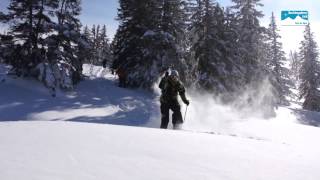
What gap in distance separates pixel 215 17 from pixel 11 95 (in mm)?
18761

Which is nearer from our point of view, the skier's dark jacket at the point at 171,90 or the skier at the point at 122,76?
the skier's dark jacket at the point at 171,90

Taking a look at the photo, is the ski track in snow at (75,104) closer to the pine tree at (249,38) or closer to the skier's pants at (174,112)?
the skier's pants at (174,112)

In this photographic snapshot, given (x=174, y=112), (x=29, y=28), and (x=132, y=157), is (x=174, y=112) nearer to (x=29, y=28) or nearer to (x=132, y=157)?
(x=132, y=157)

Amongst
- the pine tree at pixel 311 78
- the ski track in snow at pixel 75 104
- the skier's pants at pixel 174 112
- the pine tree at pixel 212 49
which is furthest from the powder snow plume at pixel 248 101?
the pine tree at pixel 311 78

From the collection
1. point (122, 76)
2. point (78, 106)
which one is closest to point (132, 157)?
point (78, 106)

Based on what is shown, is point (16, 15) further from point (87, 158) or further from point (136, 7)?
point (87, 158)

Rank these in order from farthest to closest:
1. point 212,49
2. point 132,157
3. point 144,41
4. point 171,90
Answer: point 212,49 → point 144,41 → point 171,90 → point 132,157

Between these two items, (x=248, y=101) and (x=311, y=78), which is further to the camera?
(x=311, y=78)

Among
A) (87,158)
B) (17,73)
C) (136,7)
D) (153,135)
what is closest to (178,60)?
(136,7)

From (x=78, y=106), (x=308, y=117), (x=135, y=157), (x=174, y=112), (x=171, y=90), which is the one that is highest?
(x=171, y=90)

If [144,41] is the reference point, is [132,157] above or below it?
below

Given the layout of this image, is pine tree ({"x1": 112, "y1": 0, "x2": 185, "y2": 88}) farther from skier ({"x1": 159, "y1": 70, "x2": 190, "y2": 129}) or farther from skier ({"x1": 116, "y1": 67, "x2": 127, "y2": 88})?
→ skier ({"x1": 159, "y1": 70, "x2": 190, "y2": 129})

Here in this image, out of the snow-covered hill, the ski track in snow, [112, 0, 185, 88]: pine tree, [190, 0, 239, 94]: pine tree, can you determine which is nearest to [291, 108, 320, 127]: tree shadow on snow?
[190, 0, 239, 94]: pine tree

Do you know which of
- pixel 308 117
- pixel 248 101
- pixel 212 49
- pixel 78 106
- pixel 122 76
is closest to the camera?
pixel 78 106
